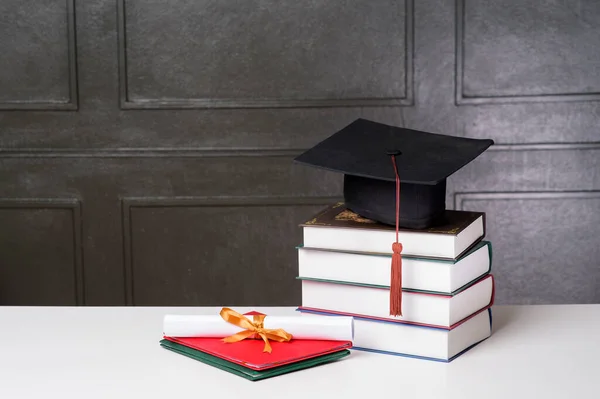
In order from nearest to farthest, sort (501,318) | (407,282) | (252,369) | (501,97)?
(252,369)
(407,282)
(501,318)
(501,97)

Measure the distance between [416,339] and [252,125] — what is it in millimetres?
2262

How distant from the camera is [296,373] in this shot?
1.09 metres

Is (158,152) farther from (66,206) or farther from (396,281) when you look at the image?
(396,281)

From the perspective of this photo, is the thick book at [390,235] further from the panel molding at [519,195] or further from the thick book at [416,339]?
the panel molding at [519,195]

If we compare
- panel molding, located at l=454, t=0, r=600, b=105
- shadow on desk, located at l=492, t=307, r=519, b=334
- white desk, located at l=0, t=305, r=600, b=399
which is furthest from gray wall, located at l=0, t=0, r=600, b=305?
white desk, located at l=0, t=305, r=600, b=399

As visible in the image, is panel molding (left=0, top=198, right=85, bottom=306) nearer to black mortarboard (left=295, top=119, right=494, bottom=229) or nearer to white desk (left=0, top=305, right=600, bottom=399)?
white desk (left=0, top=305, right=600, bottom=399)

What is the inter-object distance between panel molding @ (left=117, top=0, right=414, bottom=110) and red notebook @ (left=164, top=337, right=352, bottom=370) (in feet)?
7.27

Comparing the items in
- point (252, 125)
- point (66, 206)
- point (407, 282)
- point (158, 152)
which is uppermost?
point (252, 125)

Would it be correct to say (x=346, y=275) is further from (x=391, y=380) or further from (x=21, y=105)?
(x=21, y=105)

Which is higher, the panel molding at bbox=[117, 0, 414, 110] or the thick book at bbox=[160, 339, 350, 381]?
the panel molding at bbox=[117, 0, 414, 110]

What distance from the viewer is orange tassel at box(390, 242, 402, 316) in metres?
1.14

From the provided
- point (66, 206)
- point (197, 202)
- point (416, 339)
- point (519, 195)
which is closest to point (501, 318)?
point (416, 339)

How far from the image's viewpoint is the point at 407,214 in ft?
3.86

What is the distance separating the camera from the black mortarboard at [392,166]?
1.17 m
